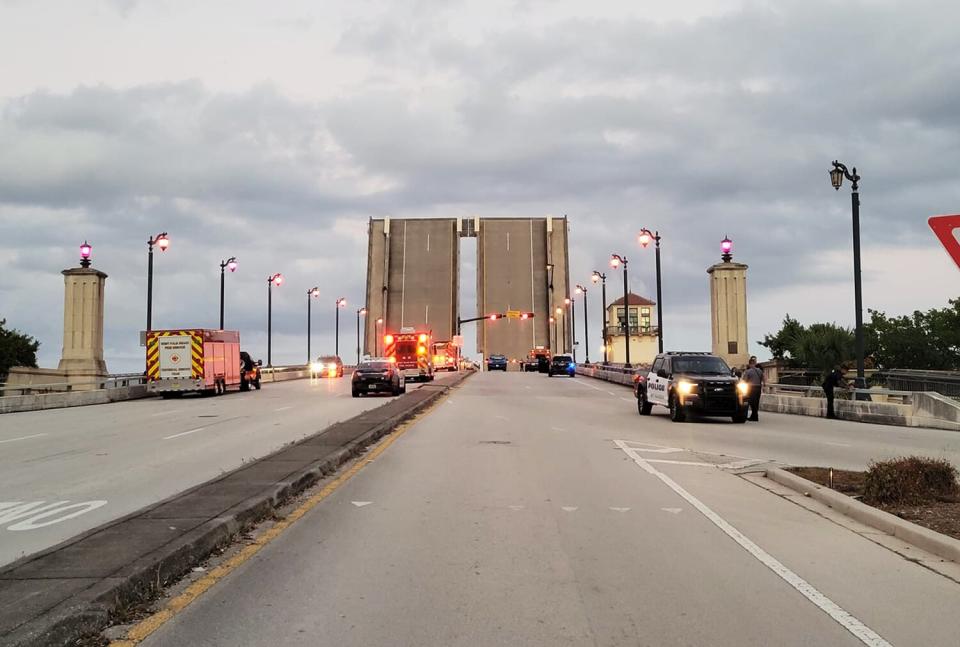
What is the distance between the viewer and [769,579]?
6.58 m

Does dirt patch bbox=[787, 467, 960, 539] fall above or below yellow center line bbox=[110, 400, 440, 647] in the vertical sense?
above

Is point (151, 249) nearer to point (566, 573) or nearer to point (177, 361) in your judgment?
point (177, 361)

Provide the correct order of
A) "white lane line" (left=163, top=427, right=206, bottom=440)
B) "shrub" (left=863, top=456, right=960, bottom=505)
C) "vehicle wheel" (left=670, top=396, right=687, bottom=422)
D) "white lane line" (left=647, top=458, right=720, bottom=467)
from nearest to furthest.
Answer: "shrub" (left=863, top=456, right=960, bottom=505)
"white lane line" (left=647, top=458, right=720, bottom=467)
"white lane line" (left=163, top=427, right=206, bottom=440)
"vehicle wheel" (left=670, top=396, right=687, bottom=422)

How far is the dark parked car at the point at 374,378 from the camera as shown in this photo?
120 ft

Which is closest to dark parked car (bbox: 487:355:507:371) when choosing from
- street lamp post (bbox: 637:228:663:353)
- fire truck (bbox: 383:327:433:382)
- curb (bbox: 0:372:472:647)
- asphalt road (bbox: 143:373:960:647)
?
fire truck (bbox: 383:327:433:382)

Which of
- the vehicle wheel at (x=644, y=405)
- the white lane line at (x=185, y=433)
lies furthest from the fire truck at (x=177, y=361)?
the vehicle wheel at (x=644, y=405)

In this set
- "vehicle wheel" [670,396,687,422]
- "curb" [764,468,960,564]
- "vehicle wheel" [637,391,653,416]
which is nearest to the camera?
"curb" [764,468,960,564]

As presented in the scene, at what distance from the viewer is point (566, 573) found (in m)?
6.71

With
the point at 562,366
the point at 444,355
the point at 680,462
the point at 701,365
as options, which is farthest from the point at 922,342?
the point at 680,462

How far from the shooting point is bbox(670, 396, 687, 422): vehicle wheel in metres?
23.3

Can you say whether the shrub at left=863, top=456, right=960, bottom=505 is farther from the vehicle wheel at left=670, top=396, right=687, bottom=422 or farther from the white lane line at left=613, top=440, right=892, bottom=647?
the vehicle wheel at left=670, top=396, right=687, bottom=422

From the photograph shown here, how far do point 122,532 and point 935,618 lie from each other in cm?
626

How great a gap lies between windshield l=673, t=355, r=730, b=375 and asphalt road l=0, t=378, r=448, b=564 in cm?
945

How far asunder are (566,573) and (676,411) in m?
17.4
